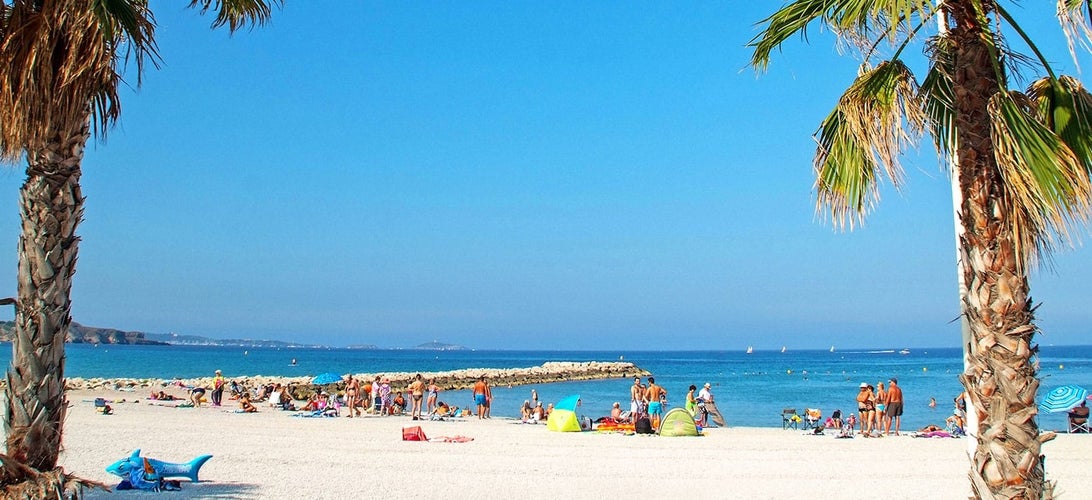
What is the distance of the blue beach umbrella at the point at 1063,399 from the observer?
20625 millimetres

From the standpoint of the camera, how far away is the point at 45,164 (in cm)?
640

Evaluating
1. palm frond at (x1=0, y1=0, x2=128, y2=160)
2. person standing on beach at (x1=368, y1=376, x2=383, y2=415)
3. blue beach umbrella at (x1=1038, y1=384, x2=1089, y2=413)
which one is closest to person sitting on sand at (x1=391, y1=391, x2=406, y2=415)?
person standing on beach at (x1=368, y1=376, x2=383, y2=415)

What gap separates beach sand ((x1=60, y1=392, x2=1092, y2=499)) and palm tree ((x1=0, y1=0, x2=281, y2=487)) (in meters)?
2.10

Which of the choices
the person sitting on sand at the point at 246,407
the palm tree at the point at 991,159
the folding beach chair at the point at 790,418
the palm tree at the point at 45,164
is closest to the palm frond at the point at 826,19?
the palm tree at the point at 991,159

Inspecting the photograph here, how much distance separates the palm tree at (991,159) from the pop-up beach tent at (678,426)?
13.1 meters

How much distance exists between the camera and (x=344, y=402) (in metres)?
29.1

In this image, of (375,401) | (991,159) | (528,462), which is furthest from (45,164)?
(375,401)

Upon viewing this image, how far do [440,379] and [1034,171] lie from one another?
2051 inches

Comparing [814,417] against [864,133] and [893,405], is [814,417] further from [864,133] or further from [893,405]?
[864,133]

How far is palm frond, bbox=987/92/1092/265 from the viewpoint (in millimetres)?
4746

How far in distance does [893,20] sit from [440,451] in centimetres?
1195

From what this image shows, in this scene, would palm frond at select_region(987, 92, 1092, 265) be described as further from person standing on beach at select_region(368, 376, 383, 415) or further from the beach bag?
person standing on beach at select_region(368, 376, 383, 415)

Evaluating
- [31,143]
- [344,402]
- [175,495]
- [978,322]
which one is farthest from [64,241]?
[344,402]

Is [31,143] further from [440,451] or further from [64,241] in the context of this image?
[440,451]
